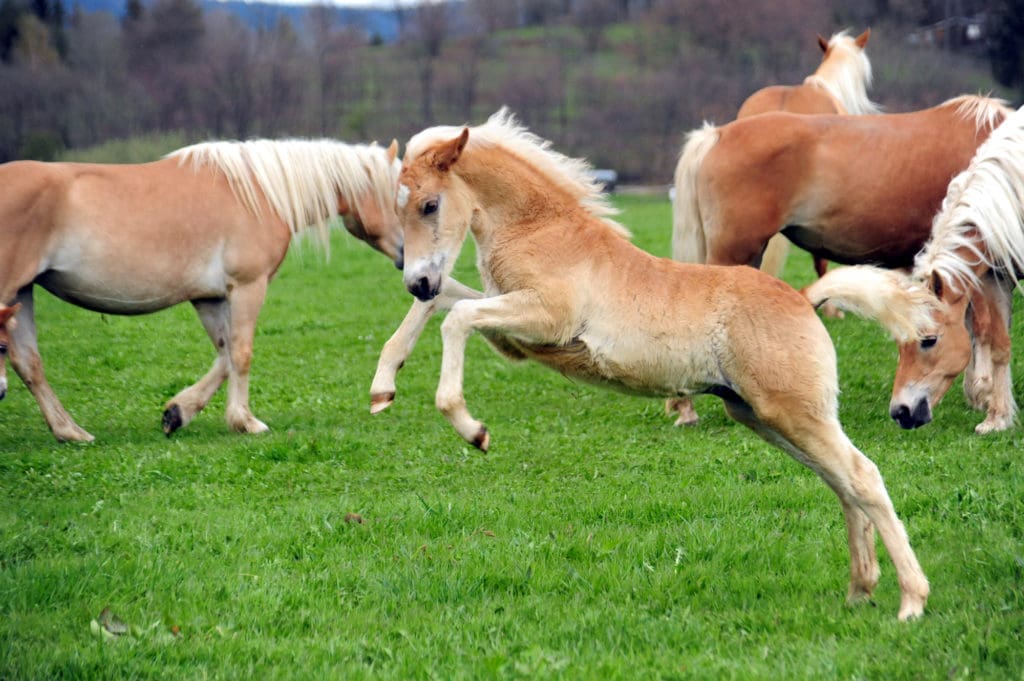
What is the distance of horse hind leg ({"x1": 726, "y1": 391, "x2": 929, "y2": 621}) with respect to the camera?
15.9 ft

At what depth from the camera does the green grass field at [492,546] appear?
14.9ft

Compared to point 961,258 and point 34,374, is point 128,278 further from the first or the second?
point 961,258

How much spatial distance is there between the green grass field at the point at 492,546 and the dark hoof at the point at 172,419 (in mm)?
225

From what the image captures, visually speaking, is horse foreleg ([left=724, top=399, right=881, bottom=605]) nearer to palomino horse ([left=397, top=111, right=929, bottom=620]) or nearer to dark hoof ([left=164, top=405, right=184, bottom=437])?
palomino horse ([left=397, top=111, right=929, bottom=620])

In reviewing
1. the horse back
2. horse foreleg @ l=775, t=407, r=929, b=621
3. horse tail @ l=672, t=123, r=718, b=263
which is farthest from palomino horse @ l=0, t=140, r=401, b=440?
the horse back

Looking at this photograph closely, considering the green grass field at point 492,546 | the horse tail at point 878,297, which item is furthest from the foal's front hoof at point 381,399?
the horse tail at point 878,297

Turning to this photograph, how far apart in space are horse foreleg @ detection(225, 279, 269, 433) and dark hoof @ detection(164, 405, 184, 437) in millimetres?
368

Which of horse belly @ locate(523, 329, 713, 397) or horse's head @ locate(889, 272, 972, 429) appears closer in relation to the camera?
horse belly @ locate(523, 329, 713, 397)

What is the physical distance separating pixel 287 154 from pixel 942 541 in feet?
20.3

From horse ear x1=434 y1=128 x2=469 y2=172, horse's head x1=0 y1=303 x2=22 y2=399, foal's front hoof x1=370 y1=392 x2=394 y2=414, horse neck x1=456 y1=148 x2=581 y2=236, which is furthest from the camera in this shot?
horse's head x1=0 y1=303 x2=22 y2=399

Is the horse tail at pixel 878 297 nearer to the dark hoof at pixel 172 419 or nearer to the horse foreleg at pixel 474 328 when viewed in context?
the horse foreleg at pixel 474 328

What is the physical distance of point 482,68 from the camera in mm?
50781

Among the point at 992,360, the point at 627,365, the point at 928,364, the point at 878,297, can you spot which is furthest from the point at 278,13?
the point at 878,297

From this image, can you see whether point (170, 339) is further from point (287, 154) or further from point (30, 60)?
point (30, 60)
